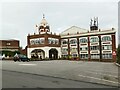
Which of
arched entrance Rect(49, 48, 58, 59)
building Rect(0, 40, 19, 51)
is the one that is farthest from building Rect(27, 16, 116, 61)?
building Rect(0, 40, 19, 51)

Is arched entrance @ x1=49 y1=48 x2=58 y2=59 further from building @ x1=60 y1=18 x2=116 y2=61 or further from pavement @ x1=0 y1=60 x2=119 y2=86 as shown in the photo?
pavement @ x1=0 y1=60 x2=119 y2=86

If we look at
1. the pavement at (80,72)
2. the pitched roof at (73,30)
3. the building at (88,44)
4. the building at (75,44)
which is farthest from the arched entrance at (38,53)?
the pavement at (80,72)

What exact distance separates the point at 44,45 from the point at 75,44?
10.7m

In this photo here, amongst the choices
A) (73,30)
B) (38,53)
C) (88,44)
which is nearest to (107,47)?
(88,44)

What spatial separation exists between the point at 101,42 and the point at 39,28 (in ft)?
86.8

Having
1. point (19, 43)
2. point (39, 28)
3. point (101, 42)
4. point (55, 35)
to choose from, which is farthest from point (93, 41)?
point (19, 43)

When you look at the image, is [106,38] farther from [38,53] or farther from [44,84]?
[44,84]

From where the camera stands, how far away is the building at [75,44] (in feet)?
225

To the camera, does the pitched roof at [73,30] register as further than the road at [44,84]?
Yes

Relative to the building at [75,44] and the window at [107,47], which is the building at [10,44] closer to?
the building at [75,44]

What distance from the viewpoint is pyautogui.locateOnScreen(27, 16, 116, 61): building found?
68562 mm

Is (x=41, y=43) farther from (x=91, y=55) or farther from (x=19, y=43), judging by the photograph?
(x=19, y=43)

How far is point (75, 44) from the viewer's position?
76125 mm

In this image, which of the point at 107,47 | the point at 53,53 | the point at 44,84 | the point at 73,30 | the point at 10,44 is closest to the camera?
the point at 44,84
